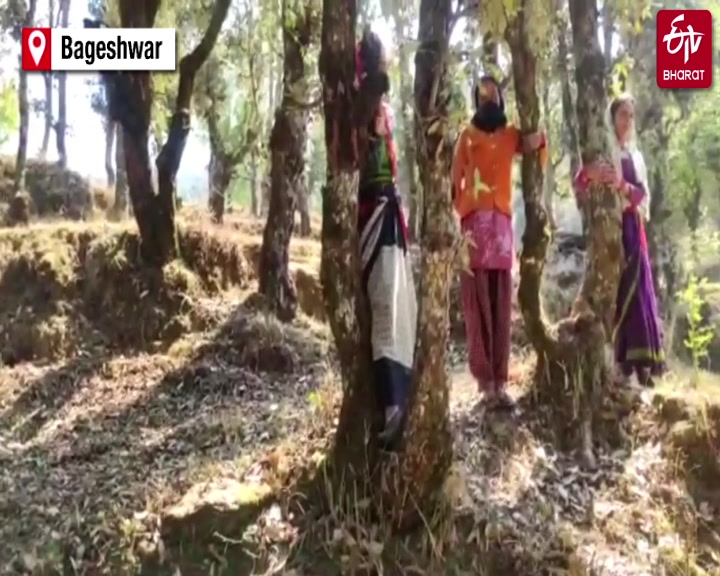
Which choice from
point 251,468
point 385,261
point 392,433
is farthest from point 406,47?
point 251,468

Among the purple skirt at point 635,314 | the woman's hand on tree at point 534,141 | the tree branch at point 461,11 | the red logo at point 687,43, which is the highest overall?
the red logo at point 687,43

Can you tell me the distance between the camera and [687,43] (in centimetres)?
480

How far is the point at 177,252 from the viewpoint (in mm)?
6508

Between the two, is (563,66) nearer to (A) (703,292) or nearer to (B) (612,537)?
(B) (612,537)

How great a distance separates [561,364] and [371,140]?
1441 mm

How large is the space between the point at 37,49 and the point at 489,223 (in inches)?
138

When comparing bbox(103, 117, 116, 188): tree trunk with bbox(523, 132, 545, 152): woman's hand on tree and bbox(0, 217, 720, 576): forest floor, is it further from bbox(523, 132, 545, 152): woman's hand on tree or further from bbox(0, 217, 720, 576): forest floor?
bbox(523, 132, 545, 152): woman's hand on tree

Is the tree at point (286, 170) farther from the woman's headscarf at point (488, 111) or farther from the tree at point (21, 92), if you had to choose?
the tree at point (21, 92)

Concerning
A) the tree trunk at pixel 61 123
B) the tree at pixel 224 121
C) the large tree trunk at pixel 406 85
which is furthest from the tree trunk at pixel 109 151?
the large tree trunk at pixel 406 85

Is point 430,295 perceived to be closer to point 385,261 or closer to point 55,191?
point 385,261

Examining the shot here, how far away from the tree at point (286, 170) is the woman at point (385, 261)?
1686 millimetres

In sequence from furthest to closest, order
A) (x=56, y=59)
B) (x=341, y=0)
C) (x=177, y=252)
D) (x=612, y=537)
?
(x=177, y=252) < (x=56, y=59) < (x=612, y=537) < (x=341, y=0)

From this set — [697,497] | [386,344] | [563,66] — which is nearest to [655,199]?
[563,66]

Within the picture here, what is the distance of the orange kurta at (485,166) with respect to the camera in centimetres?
413
